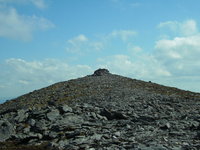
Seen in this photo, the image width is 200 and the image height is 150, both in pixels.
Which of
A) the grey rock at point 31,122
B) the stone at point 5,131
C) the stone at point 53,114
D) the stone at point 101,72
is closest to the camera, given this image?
the stone at point 5,131

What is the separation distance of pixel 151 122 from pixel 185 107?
12.7m

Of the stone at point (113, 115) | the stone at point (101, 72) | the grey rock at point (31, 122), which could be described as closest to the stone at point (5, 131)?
the grey rock at point (31, 122)

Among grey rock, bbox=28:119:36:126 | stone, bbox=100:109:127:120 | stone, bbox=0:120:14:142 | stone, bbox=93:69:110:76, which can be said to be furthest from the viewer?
stone, bbox=93:69:110:76

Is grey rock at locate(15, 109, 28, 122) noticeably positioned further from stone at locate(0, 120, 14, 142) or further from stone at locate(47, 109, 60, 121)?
stone at locate(0, 120, 14, 142)

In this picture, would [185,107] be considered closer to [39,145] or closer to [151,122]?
[151,122]

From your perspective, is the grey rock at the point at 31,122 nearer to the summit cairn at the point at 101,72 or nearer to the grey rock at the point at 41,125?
the grey rock at the point at 41,125

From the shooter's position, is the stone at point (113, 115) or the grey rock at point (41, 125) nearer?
the grey rock at point (41, 125)

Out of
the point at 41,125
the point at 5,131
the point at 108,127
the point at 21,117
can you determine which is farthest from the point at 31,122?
the point at 108,127

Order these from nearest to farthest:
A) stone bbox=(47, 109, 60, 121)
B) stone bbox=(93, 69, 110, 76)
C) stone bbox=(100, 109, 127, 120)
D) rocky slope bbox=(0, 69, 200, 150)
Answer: rocky slope bbox=(0, 69, 200, 150)
stone bbox=(47, 109, 60, 121)
stone bbox=(100, 109, 127, 120)
stone bbox=(93, 69, 110, 76)

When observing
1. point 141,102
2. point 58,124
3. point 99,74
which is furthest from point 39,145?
point 99,74

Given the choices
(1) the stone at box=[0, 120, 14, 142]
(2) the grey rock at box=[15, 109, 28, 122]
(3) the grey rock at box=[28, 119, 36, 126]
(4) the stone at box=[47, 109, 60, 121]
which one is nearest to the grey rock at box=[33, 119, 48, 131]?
(3) the grey rock at box=[28, 119, 36, 126]

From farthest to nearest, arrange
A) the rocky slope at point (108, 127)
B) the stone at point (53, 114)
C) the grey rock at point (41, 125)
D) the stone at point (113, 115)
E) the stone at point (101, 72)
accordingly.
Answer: the stone at point (101, 72)
the stone at point (113, 115)
the stone at point (53, 114)
the grey rock at point (41, 125)
the rocky slope at point (108, 127)

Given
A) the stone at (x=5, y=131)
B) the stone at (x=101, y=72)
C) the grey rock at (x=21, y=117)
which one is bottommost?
the stone at (x=5, y=131)

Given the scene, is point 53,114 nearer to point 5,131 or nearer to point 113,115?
point 5,131
